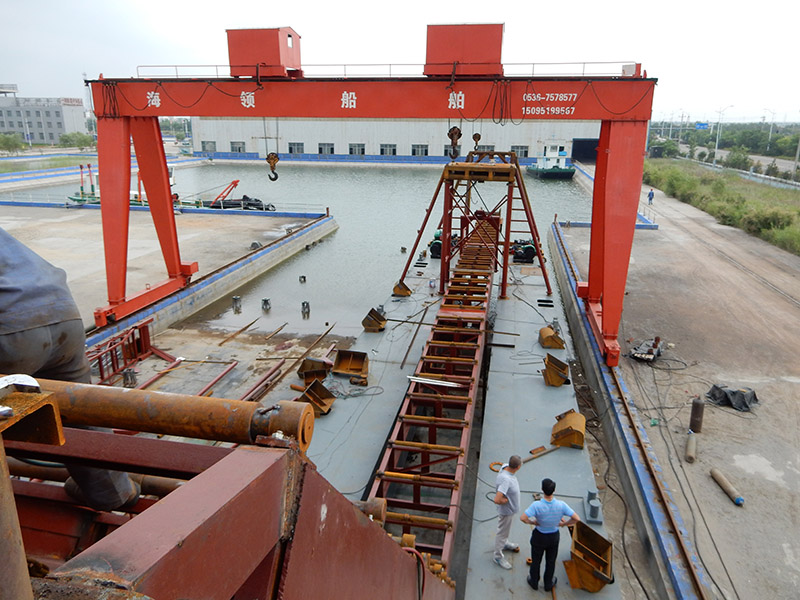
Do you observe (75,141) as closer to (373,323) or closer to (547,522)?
(373,323)

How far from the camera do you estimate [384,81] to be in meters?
11.1

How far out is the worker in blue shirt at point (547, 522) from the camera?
534 cm

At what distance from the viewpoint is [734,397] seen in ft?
31.6

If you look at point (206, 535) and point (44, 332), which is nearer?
point (206, 535)

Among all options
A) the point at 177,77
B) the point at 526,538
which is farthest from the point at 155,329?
the point at 526,538

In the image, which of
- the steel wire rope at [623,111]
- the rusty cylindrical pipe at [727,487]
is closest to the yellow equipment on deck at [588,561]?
the rusty cylindrical pipe at [727,487]

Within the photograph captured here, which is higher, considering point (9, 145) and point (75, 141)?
point (75, 141)

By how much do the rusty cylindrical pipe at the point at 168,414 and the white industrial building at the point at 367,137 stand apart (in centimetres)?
6162

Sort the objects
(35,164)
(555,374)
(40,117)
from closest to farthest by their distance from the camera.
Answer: (555,374) → (35,164) → (40,117)

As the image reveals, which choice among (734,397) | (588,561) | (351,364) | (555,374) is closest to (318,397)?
(351,364)

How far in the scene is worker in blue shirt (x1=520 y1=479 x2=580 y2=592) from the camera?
5.34m

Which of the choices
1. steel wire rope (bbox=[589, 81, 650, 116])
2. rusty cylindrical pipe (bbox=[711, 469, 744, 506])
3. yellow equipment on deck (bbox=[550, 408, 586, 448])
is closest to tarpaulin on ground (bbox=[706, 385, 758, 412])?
rusty cylindrical pipe (bbox=[711, 469, 744, 506])

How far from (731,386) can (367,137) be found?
5817cm

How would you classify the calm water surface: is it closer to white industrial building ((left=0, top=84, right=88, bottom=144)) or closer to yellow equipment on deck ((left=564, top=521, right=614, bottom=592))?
yellow equipment on deck ((left=564, top=521, right=614, bottom=592))
